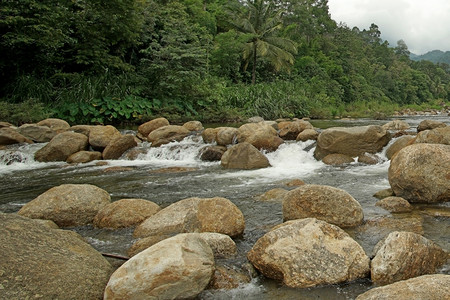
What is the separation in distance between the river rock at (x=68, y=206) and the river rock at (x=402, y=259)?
136 inches

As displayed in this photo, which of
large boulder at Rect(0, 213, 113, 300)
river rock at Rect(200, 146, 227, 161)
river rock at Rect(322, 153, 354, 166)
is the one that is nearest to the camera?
large boulder at Rect(0, 213, 113, 300)

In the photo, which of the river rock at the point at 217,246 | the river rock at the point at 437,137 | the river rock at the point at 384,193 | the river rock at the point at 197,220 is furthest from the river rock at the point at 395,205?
the river rock at the point at 437,137

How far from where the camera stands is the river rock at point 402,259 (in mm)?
2986

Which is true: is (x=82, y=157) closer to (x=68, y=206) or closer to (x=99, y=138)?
(x=99, y=138)

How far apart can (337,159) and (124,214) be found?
19.7ft

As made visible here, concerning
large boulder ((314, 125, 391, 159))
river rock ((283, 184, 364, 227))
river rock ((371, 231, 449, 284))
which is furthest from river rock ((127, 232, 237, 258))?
large boulder ((314, 125, 391, 159))

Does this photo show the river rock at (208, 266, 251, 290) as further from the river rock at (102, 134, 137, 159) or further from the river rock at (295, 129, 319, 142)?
the river rock at (102, 134, 137, 159)

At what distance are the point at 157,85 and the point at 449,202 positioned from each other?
15921 mm

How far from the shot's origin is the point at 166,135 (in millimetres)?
11750

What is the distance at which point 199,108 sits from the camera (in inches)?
781

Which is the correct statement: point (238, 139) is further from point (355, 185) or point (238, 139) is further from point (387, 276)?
point (387, 276)

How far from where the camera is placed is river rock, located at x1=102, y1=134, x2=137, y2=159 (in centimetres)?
1045

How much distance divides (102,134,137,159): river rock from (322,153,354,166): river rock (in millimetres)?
5584

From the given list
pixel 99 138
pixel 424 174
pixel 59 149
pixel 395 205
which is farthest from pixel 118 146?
pixel 424 174
